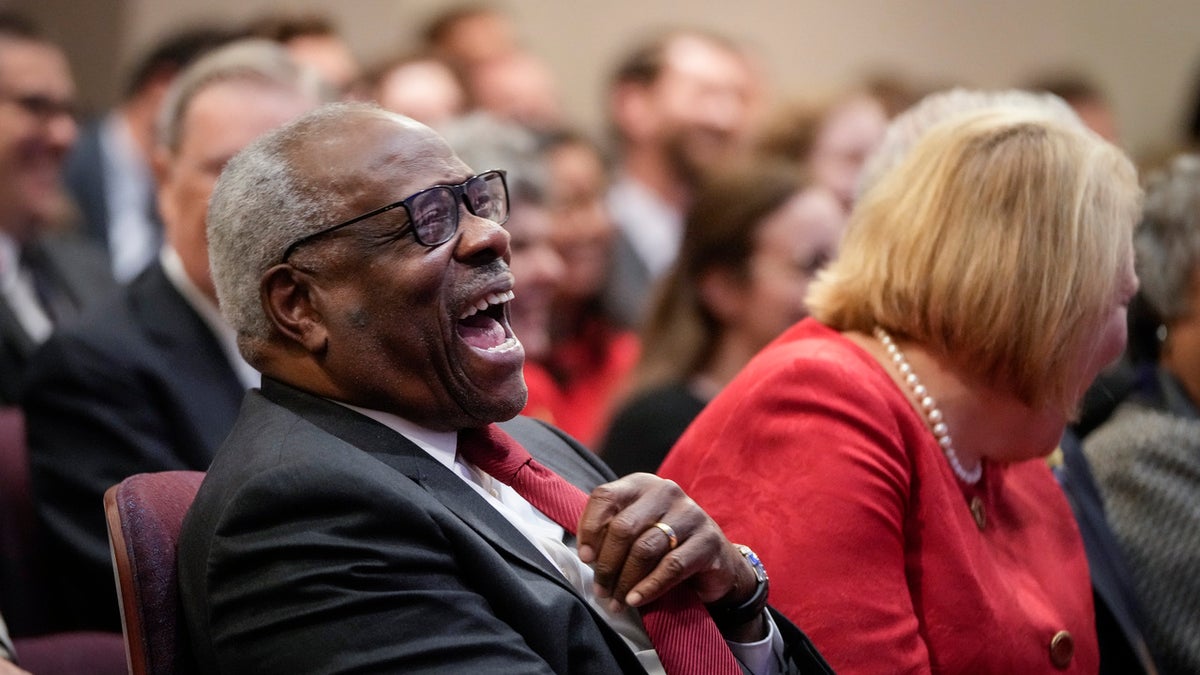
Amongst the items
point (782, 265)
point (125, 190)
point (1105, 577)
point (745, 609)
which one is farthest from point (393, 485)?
point (125, 190)

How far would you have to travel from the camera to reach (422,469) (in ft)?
5.40

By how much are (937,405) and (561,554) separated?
686mm

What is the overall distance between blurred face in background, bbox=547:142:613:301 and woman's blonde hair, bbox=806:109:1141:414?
238cm

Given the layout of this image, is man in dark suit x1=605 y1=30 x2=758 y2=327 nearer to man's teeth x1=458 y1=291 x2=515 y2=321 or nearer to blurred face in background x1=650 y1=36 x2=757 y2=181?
blurred face in background x1=650 y1=36 x2=757 y2=181

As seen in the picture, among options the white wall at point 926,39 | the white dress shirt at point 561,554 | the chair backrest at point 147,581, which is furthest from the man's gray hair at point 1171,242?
the white wall at point 926,39

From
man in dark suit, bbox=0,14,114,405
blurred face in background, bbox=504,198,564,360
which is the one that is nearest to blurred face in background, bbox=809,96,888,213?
blurred face in background, bbox=504,198,564,360

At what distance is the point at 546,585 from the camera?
1634 millimetres

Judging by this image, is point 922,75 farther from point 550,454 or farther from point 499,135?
point 550,454

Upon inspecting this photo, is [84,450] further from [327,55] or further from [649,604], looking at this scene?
[327,55]

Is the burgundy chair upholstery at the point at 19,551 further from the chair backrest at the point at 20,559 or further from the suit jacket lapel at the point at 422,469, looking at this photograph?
the suit jacket lapel at the point at 422,469

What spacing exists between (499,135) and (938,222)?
5.79ft

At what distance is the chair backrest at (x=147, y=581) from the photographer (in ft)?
5.24

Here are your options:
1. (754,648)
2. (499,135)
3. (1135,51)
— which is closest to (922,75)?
(1135,51)

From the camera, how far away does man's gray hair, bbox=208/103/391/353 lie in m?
1.66
